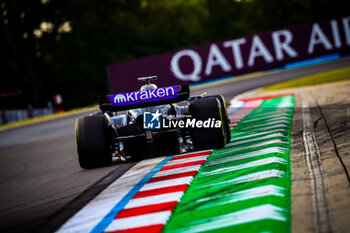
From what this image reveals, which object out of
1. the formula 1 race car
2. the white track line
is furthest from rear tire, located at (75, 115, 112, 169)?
the white track line

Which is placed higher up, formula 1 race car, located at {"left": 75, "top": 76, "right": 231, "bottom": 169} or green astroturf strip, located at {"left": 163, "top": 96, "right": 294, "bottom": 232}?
formula 1 race car, located at {"left": 75, "top": 76, "right": 231, "bottom": 169}

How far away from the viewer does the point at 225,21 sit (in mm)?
69562

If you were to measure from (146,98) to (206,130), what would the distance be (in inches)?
A: 38.6

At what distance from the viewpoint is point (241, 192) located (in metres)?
4.93

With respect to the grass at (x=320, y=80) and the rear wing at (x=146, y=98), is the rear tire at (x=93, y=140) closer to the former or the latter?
the rear wing at (x=146, y=98)

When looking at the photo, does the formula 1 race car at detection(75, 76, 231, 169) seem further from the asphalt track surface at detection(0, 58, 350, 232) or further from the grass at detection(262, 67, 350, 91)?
the grass at detection(262, 67, 350, 91)

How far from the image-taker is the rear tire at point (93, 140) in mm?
7195

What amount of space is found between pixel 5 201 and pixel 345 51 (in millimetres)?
28457

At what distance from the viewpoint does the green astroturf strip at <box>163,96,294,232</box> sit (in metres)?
4.09

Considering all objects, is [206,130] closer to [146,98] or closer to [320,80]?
[146,98]

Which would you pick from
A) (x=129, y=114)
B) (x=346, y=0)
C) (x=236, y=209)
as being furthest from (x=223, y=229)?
(x=346, y=0)

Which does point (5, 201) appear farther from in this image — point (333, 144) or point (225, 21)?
point (225, 21)

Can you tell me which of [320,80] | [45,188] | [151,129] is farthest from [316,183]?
[320,80]

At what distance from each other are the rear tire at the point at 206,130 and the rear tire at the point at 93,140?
127 centimetres
